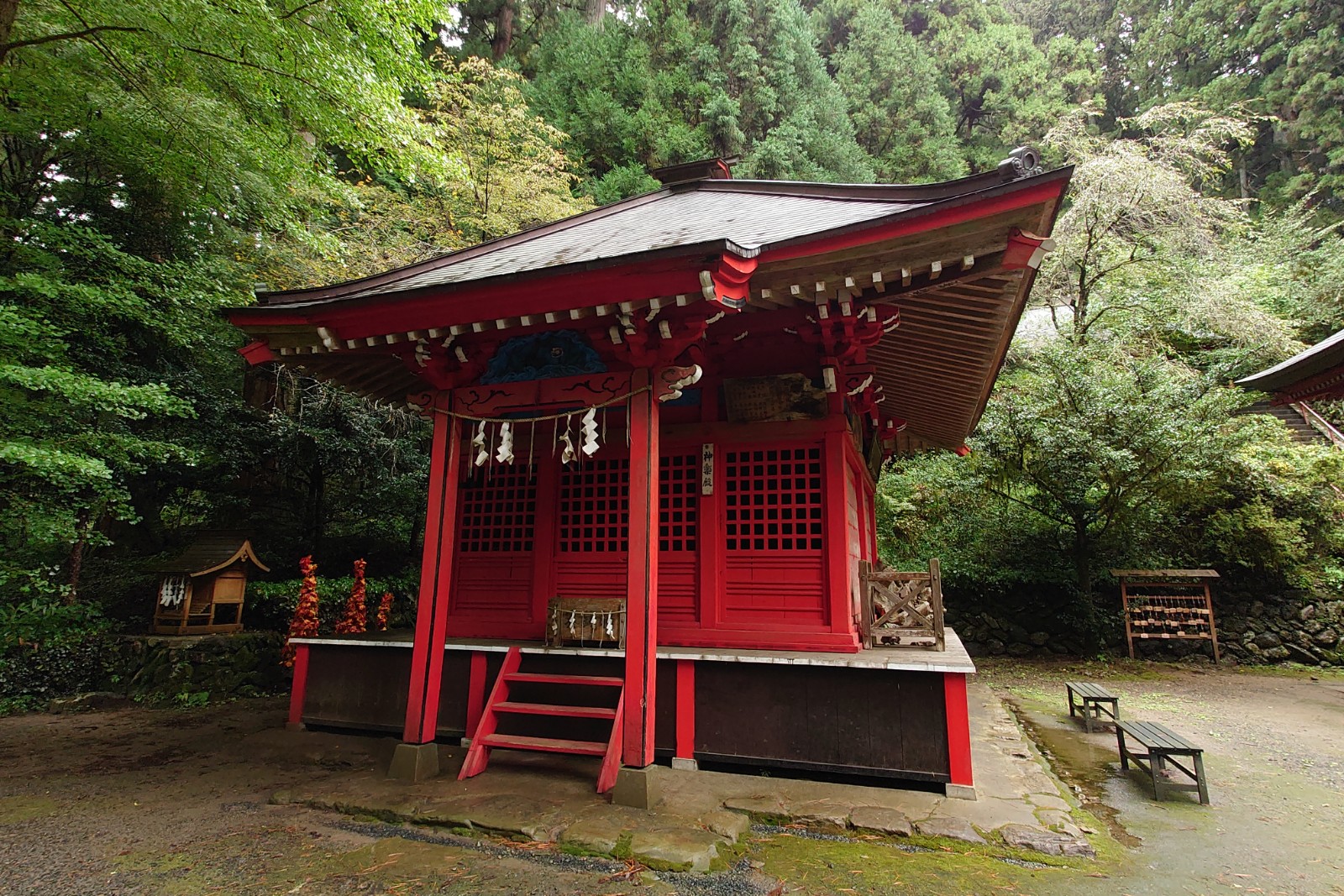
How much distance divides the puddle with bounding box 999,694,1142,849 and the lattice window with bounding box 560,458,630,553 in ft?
13.0

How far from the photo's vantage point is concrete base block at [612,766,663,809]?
12.7 feet

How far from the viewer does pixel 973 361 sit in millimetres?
5246

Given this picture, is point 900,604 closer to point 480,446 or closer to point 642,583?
point 642,583

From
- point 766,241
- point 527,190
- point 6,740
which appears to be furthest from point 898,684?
point 527,190

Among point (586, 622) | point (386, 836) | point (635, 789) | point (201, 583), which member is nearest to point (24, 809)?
point (386, 836)

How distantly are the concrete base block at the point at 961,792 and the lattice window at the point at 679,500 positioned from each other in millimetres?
2536

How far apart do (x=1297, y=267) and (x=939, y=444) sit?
16.5 m

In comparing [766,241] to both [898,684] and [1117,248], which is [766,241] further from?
[1117,248]

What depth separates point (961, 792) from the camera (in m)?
4.12

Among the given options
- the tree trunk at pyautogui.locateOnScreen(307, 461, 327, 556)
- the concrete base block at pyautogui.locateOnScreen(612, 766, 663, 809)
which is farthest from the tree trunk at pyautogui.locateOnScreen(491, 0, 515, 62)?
the concrete base block at pyautogui.locateOnScreen(612, 766, 663, 809)

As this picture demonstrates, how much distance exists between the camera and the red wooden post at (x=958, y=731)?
13.6ft

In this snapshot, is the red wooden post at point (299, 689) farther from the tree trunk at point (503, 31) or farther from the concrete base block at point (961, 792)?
the tree trunk at point (503, 31)

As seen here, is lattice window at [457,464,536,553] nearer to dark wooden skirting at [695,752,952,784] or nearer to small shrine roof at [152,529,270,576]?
dark wooden skirting at [695,752,952,784]

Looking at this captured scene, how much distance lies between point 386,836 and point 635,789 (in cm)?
146
